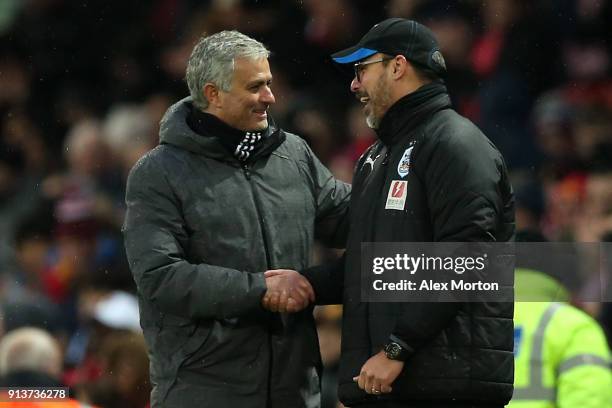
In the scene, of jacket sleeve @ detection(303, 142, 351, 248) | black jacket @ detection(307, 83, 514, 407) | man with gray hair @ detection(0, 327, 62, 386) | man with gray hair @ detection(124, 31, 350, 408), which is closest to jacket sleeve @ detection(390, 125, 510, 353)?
black jacket @ detection(307, 83, 514, 407)

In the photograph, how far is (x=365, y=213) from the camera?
17.0ft

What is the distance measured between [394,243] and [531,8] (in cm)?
421

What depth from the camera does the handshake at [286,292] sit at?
5.30 meters

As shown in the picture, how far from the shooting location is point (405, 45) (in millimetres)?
5188

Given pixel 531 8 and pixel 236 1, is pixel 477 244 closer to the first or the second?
pixel 531 8

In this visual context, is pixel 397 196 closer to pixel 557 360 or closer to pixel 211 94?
pixel 211 94

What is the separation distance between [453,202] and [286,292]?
30.4 inches

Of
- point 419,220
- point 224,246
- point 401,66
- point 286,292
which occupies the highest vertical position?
point 401,66

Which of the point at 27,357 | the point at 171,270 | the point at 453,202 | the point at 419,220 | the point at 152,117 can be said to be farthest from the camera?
the point at 152,117

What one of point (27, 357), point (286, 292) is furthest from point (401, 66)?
point (27, 357)

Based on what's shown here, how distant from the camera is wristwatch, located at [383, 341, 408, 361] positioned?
4.87 meters

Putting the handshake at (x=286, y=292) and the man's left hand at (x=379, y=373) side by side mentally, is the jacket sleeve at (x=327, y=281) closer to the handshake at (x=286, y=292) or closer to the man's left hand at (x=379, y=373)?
the handshake at (x=286, y=292)

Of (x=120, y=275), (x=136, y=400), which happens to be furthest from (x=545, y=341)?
(x=120, y=275)

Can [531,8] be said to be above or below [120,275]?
above
